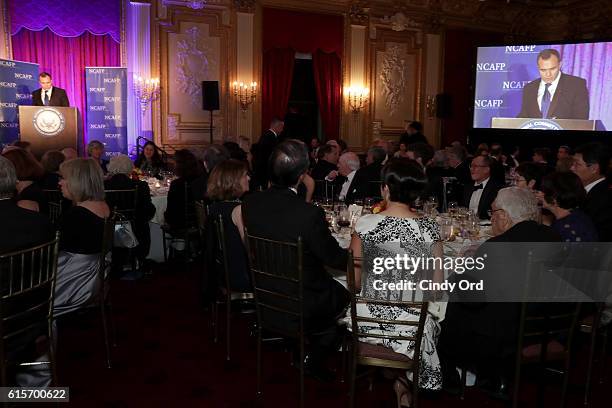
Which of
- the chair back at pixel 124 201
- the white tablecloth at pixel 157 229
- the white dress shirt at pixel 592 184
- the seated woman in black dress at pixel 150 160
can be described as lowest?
the white tablecloth at pixel 157 229

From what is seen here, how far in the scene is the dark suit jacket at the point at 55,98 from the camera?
8906mm

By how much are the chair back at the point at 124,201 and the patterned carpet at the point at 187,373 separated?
926mm

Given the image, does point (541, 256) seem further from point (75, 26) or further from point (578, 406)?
point (75, 26)

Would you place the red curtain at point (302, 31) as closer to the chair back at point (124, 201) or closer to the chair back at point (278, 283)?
the chair back at point (124, 201)

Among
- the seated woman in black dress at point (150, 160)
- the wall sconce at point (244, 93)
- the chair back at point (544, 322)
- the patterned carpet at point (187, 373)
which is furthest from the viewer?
the wall sconce at point (244, 93)

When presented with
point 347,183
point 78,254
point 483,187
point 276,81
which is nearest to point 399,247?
point 78,254

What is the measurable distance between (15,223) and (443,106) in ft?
36.1

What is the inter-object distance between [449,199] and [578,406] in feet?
11.5

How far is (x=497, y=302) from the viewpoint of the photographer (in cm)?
274

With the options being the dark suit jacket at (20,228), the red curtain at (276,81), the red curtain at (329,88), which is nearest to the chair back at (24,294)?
the dark suit jacket at (20,228)

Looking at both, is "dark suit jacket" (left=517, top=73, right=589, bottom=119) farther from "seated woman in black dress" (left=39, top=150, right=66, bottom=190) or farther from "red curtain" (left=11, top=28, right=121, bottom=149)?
"seated woman in black dress" (left=39, top=150, right=66, bottom=190)

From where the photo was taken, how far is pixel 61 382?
349cm

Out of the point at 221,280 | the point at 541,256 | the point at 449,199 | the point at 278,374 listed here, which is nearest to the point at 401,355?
the point at 541,256

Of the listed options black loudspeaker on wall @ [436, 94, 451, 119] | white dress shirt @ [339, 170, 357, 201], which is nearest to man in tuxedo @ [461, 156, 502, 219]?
white dress shirt @ [339, 170, 357, 201]
